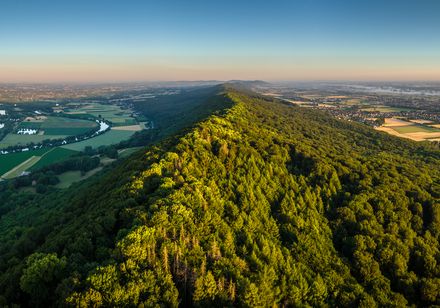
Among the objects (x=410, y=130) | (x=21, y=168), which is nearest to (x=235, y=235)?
(x=21, y=168)

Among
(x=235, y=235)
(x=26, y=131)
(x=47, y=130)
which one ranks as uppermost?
(x=235, y=235)

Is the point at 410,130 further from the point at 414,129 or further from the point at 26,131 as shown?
the point at 26,131

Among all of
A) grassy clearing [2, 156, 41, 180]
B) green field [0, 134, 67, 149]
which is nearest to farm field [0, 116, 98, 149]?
green field [0, 134, 67, 149]

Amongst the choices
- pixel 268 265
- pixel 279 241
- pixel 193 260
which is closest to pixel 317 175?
pixel 279 241

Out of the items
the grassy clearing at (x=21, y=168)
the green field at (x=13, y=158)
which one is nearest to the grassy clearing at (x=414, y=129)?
the grassy clearing at (x=21, y=168)

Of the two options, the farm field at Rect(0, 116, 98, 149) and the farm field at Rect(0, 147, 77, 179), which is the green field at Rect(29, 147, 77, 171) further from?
the farm field at Rect(0, 116, 98, 149)
